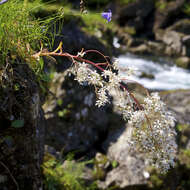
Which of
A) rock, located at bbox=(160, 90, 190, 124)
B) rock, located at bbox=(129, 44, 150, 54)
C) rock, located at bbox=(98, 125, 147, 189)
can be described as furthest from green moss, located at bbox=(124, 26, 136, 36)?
rock, located at bbox=(98, 125, 147, 189)

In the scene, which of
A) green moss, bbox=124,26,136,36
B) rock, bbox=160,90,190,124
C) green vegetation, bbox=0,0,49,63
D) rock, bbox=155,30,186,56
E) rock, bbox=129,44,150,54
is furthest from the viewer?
green moss, bbox=124,26,136,36

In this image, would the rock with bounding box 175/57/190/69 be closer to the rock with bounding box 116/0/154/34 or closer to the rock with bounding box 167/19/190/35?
the rock with bounding box 167/19/190/35

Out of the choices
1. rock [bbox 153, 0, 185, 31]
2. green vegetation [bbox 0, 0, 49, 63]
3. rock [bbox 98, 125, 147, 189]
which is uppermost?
rock [bbox 153, 0, 185, 31]

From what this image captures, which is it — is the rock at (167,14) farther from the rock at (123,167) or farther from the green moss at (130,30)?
the rock at (123,167)

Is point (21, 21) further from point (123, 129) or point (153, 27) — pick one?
point (153, 27)

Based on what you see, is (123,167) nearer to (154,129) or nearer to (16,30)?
(154,129)

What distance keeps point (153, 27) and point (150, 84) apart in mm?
8589

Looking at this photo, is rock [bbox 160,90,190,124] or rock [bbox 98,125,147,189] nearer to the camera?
rock [bbox 98,125,147,189]

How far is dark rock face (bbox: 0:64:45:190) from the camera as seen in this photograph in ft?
5.27

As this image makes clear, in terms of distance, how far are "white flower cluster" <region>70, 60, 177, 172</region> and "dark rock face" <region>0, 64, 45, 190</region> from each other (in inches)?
17.6

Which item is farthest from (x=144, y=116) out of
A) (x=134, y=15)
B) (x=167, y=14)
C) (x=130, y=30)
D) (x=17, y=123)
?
(x=167, y=14)

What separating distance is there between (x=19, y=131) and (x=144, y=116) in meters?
0.94

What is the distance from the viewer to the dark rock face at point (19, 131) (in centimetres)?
161

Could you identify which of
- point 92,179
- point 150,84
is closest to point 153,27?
point 150,84
